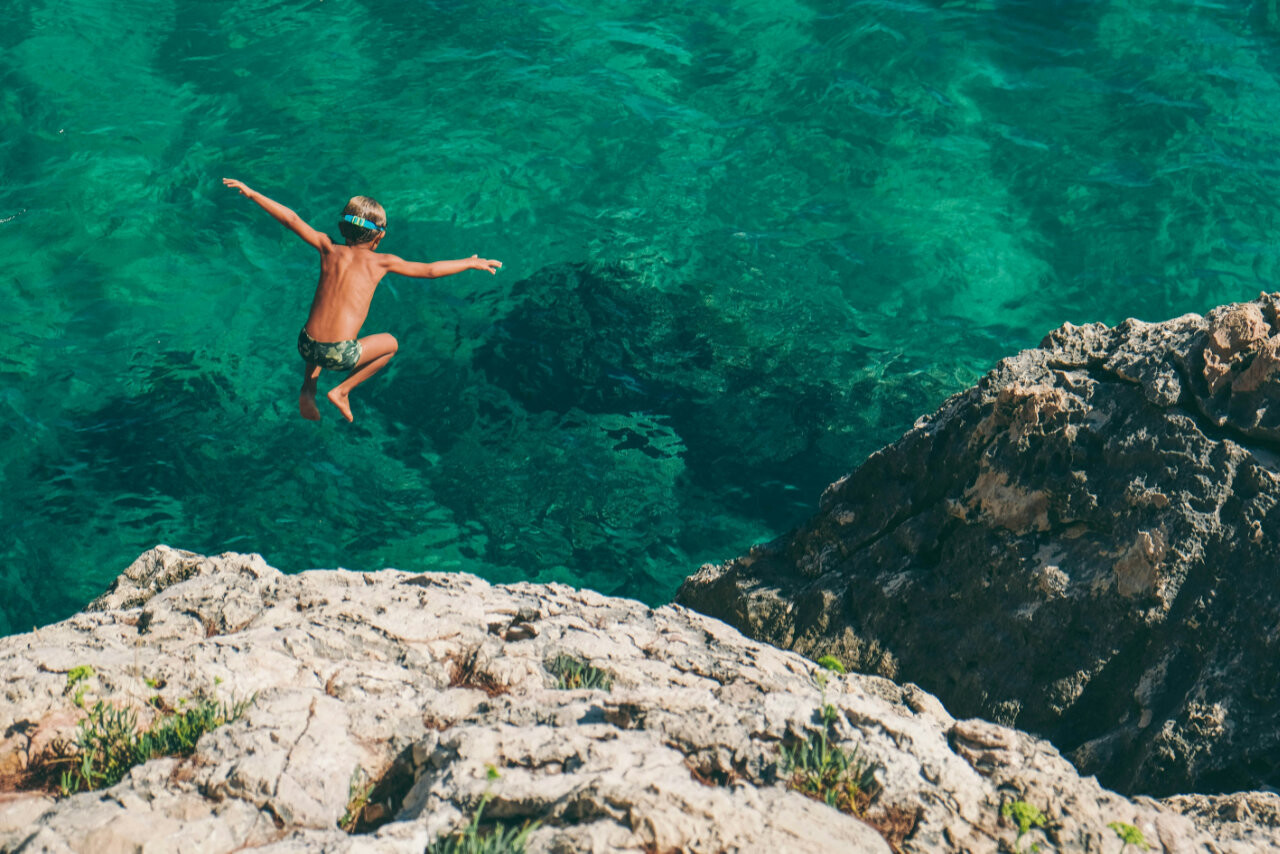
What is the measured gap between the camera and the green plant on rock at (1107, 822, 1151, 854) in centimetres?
338

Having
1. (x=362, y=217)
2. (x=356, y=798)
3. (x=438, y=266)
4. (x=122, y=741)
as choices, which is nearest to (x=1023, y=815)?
(x=356, y=798)

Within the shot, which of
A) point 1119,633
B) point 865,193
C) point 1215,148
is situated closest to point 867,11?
point 865,193

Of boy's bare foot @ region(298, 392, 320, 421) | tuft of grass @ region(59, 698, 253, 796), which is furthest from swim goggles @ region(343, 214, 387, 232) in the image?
A: tuft of grass @ region(59, 698, 253, 796)

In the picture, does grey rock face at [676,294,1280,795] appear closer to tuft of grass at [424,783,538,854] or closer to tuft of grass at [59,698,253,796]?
tuft of grass at [424,783,538,854]

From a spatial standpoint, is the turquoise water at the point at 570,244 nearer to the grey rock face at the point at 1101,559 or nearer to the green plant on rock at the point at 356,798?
the grey rock face at the point at 1101,559

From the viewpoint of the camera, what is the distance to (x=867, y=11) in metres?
13.6

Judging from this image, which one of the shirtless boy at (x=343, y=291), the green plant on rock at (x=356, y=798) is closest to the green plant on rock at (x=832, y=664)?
the green plant on rock at (x=356, y=798)

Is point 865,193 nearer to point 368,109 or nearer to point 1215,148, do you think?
point 1215,148

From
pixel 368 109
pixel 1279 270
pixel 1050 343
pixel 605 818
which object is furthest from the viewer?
pixel 368 109

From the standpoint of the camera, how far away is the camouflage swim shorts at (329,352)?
7.30 meters

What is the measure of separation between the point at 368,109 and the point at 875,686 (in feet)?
32.8

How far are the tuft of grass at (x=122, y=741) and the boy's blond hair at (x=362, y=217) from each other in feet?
13.0

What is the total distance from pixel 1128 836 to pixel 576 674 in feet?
6.95

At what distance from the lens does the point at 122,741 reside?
376cm
